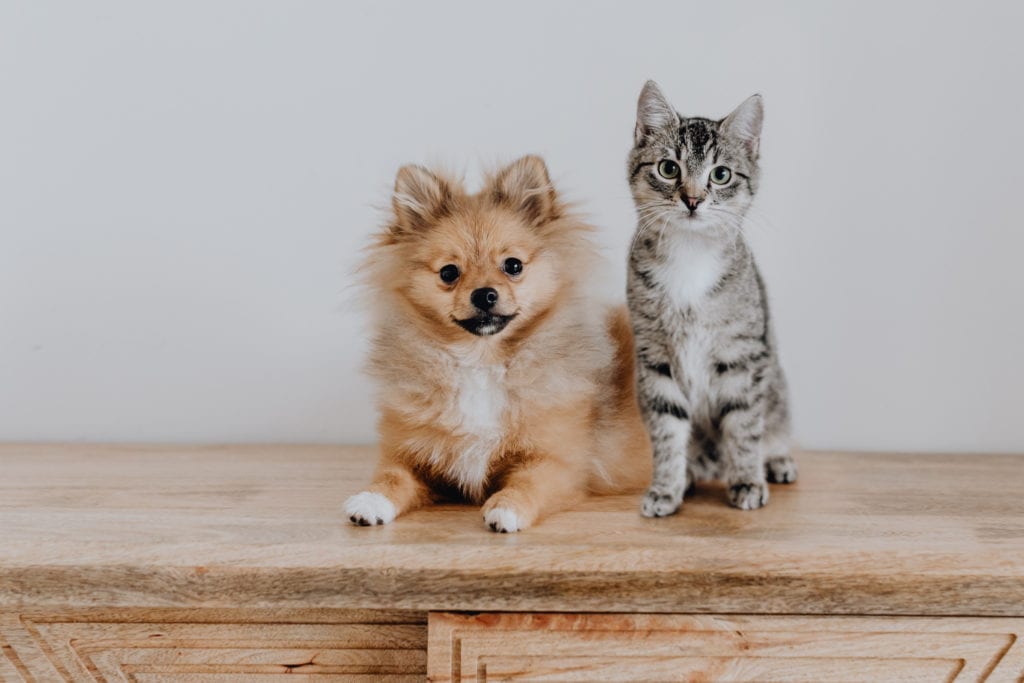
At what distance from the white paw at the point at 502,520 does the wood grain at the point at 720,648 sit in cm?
12

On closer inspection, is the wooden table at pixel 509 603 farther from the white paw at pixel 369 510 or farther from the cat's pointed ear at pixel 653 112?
the cat's pointed ear at pixel 653 112

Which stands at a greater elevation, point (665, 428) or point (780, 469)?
point (665, 428)

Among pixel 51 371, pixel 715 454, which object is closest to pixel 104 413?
pixel 51 371

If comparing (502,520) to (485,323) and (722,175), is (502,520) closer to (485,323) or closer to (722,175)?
(485,323)

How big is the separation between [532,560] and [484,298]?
33 cm

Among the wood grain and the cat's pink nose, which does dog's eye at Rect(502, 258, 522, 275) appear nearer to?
the cat's pink nose

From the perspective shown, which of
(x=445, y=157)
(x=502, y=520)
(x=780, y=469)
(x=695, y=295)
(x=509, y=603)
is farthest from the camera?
(x=445, y=157)

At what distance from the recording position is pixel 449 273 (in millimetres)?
1116

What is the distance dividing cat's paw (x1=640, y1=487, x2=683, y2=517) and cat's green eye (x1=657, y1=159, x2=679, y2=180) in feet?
1.34

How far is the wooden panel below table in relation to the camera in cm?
96

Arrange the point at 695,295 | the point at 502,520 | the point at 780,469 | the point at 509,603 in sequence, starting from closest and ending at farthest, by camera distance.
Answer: the point at 509,603
the point at 502,520
the point at 695,295
the point at 780,469

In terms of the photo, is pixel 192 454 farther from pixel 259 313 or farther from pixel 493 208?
pixel 493 208

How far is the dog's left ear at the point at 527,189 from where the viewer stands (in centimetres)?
115

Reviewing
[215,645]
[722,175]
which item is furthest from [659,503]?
[215,645]
